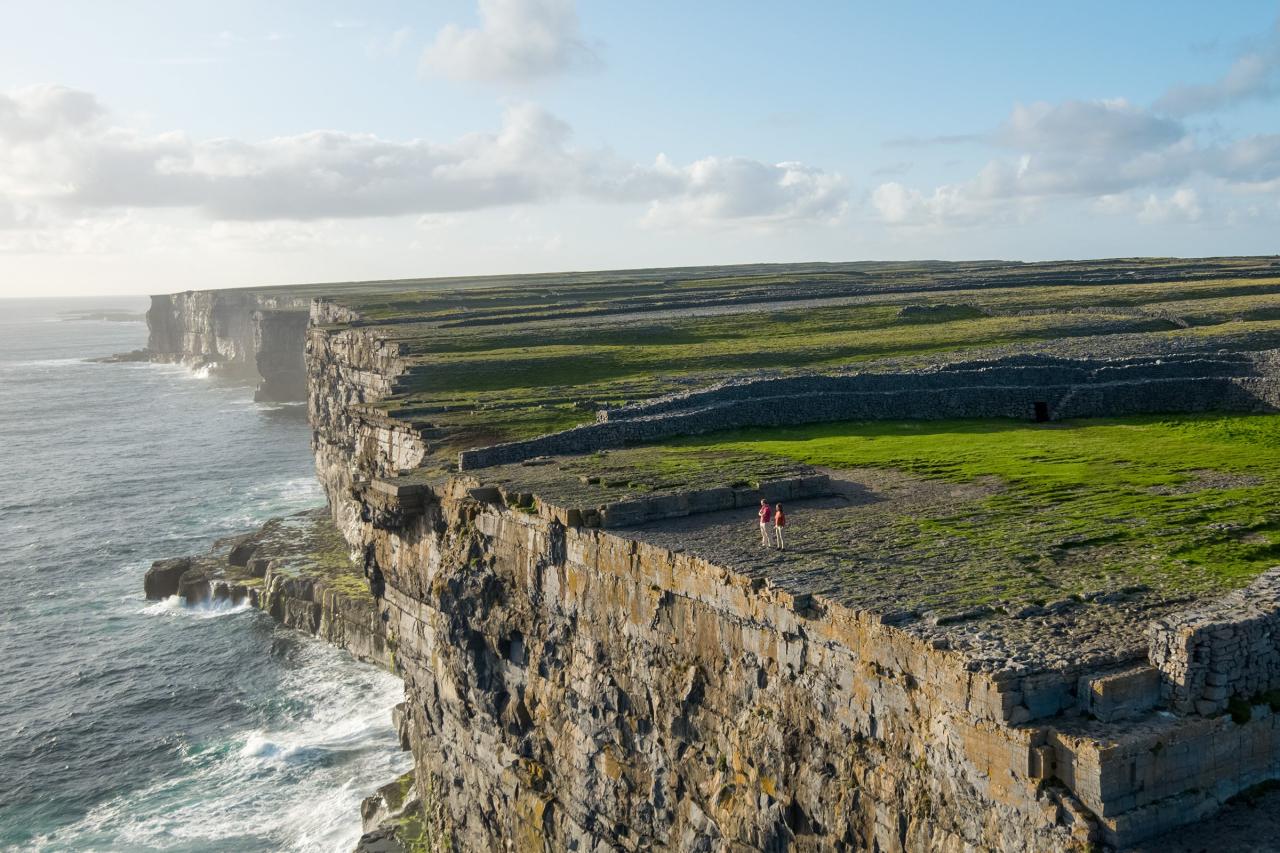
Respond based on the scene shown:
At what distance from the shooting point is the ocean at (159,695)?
39.5m

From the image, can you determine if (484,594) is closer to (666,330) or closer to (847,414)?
(847,414)

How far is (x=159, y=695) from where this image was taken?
49.8 metres

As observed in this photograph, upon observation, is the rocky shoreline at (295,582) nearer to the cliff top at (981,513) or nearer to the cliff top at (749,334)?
the cliff top at (749,334)

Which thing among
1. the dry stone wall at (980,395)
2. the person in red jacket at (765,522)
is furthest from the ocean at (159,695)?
the person in red jacket at (765,522)

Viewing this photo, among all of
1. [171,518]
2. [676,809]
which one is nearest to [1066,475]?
[676,809]

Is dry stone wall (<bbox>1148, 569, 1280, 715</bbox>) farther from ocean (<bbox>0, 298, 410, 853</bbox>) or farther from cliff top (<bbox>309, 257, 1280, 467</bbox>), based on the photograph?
ocean (<bbox>0, 298, 410, 853</bbox>)

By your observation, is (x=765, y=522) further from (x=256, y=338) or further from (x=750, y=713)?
(x=256, y=338)

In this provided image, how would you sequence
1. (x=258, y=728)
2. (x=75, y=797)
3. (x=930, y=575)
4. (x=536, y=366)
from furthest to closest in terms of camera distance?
(x=536, y=366), (x=258, y=728), (x=75, y=797), (x=930, y=575)

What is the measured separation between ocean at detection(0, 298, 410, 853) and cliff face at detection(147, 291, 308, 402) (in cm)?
5345

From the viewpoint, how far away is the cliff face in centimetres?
14525

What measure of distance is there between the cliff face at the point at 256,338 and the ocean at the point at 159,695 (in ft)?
175

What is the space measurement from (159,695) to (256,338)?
111 metres

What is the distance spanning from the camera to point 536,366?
6219 centimetres

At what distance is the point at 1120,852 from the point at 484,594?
19.7 m
